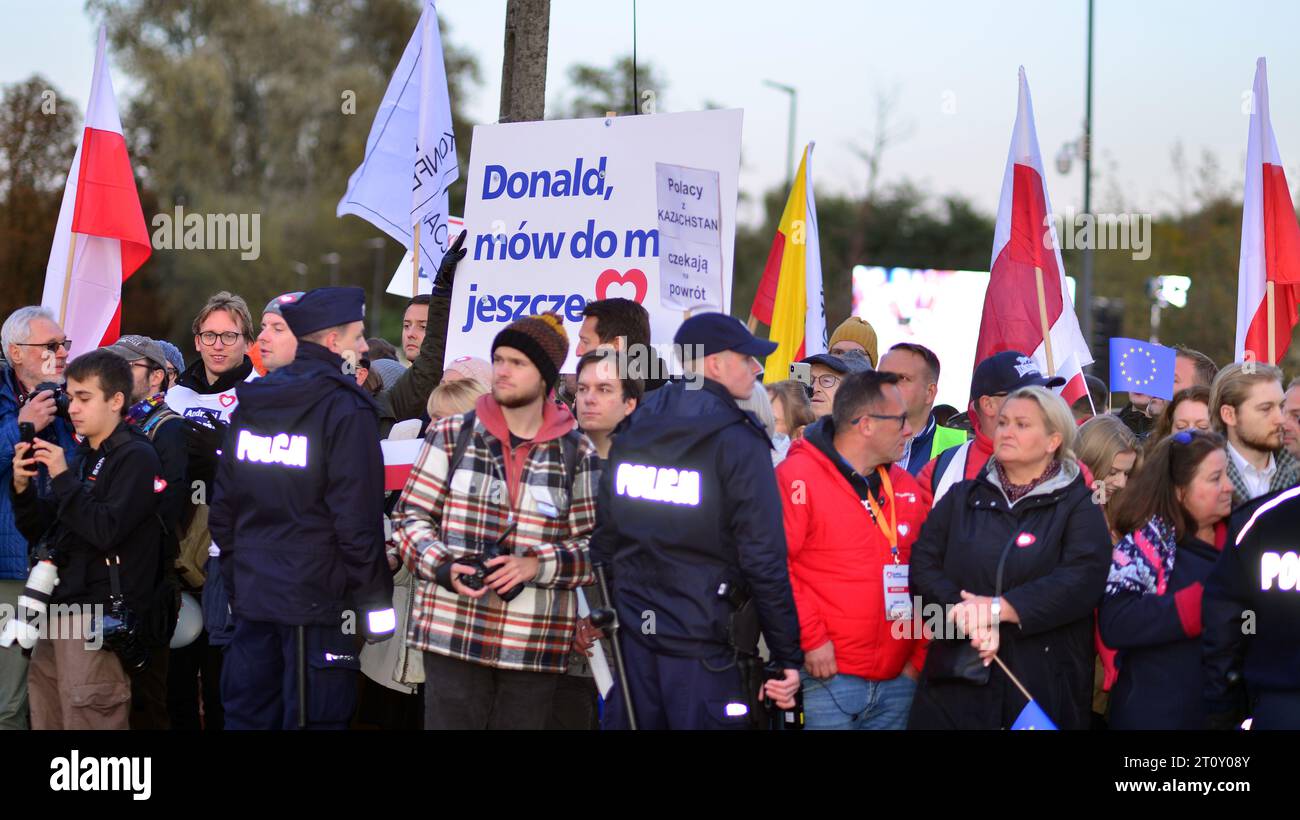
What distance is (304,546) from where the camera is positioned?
5.69 meters

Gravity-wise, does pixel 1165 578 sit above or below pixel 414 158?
below

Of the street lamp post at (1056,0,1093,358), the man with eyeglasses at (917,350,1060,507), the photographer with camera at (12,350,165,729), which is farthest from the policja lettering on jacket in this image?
the street lamp post at (1056,0,1093,358)

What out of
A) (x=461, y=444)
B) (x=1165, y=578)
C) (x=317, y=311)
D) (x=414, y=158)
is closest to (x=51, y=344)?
(x=317, y=311)

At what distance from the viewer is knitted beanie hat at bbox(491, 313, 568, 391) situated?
18.5 ft

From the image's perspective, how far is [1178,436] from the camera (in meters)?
5.68

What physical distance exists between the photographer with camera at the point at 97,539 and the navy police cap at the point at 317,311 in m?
1.09

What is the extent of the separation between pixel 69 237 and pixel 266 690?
3.69m

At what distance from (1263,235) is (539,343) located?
4957 mm

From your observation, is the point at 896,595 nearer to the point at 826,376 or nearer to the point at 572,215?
the point at 826,376

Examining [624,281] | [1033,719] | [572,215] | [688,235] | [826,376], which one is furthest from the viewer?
[826,376]

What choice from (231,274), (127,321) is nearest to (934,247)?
(231,274)

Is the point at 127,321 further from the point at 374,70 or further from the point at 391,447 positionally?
the point at 391,447

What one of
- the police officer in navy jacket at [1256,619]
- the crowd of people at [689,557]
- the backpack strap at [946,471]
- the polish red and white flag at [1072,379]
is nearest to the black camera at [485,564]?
the crowd of people at [689,557]

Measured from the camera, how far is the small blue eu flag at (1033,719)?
522 centimetres
